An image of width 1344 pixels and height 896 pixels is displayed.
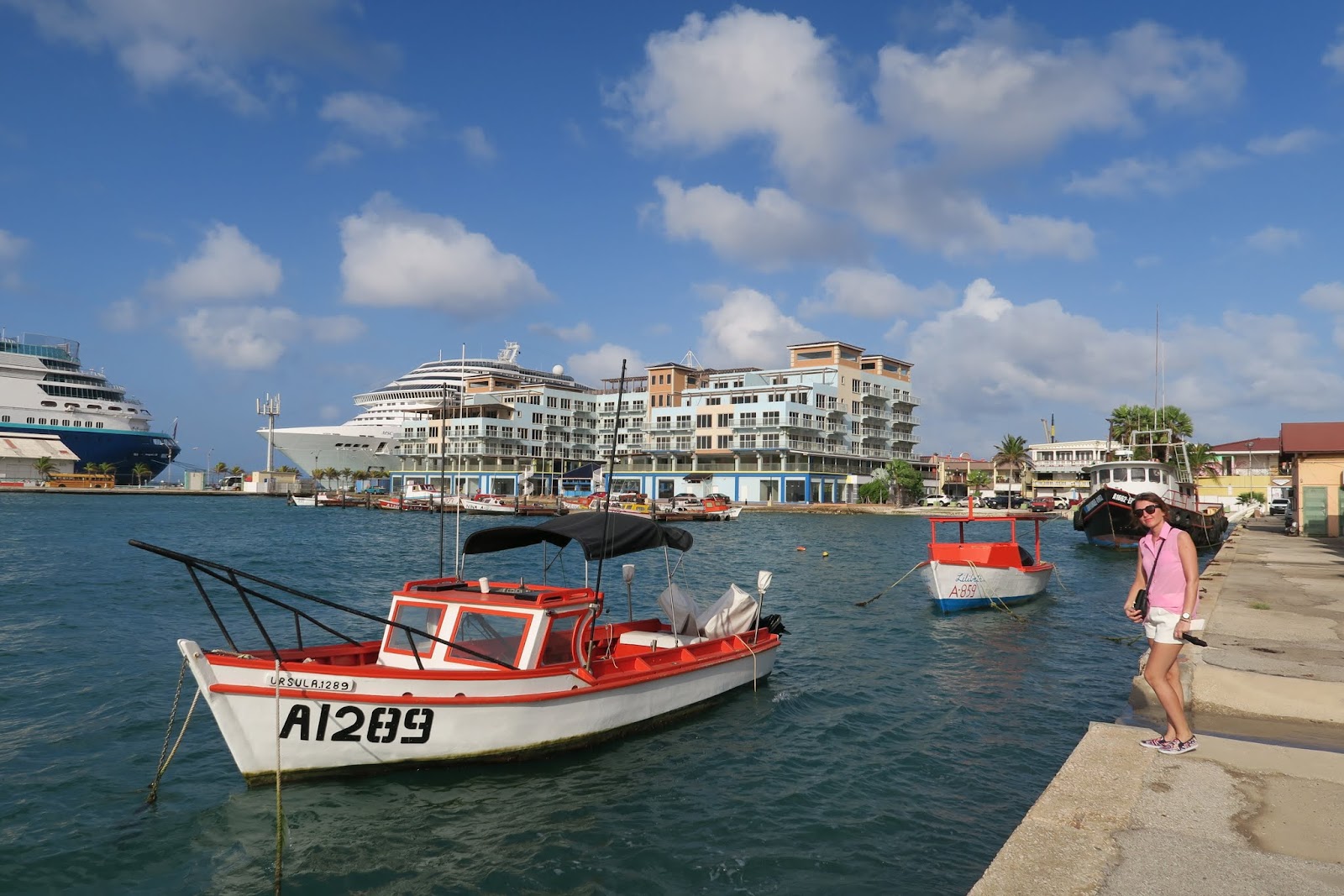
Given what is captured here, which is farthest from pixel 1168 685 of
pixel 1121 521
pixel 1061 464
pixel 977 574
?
pixel 1061 464

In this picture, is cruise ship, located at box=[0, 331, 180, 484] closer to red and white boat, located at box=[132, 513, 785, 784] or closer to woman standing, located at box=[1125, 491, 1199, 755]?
red and white boat, located at box=[132, 513, 785, 784]

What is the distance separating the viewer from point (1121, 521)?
45688mm

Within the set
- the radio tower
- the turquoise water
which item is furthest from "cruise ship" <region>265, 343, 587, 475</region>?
the turquoise water

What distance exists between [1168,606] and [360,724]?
8755 millimetres

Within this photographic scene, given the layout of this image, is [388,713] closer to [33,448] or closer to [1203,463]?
[1203,463]

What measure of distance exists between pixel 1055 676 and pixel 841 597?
1177 centimetres

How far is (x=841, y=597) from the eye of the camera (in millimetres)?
27922

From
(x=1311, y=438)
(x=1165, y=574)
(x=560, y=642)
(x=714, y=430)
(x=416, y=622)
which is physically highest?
(x=714, y=430)

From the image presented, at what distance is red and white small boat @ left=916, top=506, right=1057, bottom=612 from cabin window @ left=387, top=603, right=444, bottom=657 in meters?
16.0

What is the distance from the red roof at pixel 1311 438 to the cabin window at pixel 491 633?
4058cm

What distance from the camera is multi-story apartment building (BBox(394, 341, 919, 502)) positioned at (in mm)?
105688

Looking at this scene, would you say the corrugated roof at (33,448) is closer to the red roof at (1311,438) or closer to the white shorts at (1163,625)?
the red roof at (1311,438)

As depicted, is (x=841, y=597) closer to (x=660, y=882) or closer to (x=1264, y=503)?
(x=660, y=882)

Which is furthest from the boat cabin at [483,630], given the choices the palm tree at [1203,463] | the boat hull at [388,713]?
the palm tree at [1203,463]
